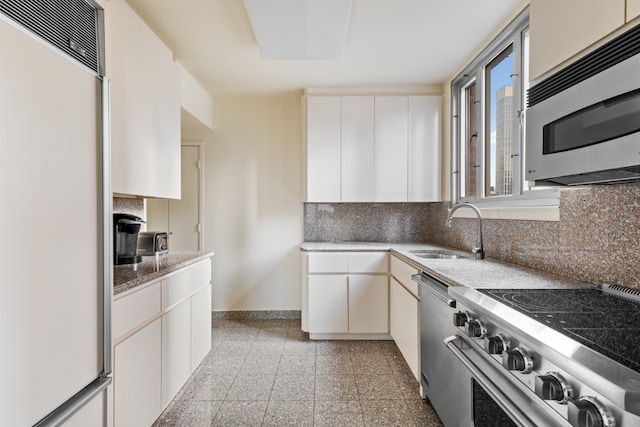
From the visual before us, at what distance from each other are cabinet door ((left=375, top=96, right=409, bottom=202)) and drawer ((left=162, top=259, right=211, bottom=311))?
1809mm

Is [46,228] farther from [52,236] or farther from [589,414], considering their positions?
[589,414]

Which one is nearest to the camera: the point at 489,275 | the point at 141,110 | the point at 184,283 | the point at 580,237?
the point at 580,237

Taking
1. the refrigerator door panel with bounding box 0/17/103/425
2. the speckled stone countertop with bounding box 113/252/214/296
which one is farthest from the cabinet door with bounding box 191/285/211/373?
the refrigerator door panel with bounding box 0/17/103/425

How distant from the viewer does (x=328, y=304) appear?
3.55 meters

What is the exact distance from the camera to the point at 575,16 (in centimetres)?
134

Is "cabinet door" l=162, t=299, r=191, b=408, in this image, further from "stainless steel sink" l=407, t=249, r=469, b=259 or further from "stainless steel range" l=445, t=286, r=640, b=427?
"stainless steel sink" l=407, t=249, r=469, b=259

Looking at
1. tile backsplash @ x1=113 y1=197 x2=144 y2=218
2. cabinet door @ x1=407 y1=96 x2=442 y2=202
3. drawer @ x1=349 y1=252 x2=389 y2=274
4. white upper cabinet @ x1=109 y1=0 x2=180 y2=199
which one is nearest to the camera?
white upper cabinet @ x1=109 y1=0 x2=180 y2=199

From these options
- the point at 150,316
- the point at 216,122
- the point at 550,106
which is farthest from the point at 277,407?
the point at 216,122

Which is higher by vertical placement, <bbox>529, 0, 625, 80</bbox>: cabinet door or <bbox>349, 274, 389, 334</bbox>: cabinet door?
<bbox>529, 0, 625, 80</bbox>: cabinet door

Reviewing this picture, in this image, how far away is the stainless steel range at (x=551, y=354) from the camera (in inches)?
31.4

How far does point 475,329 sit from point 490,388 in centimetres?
20

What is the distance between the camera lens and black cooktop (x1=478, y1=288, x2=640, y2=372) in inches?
36.5

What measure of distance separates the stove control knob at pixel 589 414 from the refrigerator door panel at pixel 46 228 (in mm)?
1341

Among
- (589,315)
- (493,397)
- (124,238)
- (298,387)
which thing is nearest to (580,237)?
(589,315)
